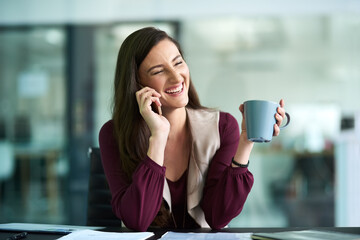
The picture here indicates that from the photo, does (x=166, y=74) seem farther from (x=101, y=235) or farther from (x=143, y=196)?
(x=101, y=235)

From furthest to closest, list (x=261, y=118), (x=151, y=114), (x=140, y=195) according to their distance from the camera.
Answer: (x=151, y=114) → (x=140, y=195) → (x=261, y=118)

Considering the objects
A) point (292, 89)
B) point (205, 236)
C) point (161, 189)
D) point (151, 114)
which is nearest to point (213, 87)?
point (292, 89)

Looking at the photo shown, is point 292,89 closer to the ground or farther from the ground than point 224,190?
farther from the ground

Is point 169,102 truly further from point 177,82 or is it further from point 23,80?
point 23,80

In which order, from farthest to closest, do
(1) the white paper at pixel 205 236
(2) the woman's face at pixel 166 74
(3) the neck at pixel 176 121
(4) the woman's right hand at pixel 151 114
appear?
1. (3) the neck at pixel 176 121
2. (2) the woman's face at pixel 166 74
3. (4) the woman's right hand at pixel 151 114
4. (1) the white paper at pixel 205 236

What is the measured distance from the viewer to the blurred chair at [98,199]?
1.74 meters

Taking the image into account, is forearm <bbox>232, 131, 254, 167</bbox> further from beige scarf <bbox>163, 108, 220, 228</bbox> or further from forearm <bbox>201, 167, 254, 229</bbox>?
beige scarf <bbox>163, 108, 220, 228</bbox>

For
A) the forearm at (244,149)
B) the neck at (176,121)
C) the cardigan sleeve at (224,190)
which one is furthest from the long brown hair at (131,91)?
the forearm at (244,149)

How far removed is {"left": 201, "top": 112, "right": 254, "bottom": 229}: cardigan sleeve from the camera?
1.45 metres

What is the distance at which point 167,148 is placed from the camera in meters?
1.73

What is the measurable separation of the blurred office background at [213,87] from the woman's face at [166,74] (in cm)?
211

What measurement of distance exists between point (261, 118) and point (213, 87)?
255 cm

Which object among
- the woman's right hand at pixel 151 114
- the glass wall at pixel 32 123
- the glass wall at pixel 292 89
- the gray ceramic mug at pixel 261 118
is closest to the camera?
the gray ceramic mug at pixel 261 118

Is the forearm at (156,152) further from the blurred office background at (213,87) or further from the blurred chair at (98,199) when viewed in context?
the blurred office background at (213,87)
